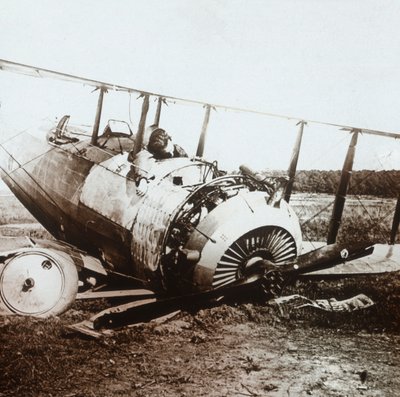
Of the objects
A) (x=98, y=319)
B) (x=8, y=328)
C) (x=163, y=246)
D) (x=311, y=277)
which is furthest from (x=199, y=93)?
(x=8, y=328)

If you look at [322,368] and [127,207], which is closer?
[322,368]

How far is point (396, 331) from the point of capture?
397 cm

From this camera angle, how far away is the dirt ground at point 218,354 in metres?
2.92

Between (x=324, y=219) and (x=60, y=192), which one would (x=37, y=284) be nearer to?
(x=60, y=192)

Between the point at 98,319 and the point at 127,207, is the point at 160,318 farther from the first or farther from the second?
the point at 127,207

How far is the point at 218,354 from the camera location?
3.50 m

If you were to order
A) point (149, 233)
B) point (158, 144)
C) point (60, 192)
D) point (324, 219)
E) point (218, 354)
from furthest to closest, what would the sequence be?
1. point (324, 219)
2. point (60, 192)
3. point (158, 144)
4. point (149, 233)
5. point (218, 354)

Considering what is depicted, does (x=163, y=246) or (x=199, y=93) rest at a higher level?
(x=199, y=93)

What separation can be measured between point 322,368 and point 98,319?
6.92 feet

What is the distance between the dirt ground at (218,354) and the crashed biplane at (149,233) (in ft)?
1.41

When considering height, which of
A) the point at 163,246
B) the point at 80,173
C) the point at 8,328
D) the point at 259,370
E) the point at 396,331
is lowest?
the point at 8,328

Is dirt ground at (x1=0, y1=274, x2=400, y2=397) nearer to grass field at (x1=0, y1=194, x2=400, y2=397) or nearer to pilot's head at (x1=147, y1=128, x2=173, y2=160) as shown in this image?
grass field at (x1=0, y1=194, x2=400, y2=397)

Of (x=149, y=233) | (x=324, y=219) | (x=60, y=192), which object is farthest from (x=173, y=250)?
(x=324, y=219)

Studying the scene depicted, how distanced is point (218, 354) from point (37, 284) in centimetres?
206
